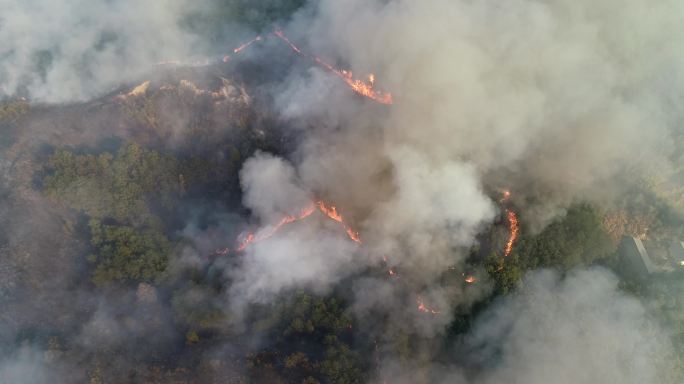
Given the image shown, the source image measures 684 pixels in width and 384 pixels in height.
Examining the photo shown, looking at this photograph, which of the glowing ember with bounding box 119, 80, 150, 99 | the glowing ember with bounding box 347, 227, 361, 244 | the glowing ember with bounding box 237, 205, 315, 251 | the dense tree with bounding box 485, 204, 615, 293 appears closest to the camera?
the dense tree with bounding box 485, 204, 615, 293

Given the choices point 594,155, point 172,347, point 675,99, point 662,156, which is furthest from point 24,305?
point 675,99

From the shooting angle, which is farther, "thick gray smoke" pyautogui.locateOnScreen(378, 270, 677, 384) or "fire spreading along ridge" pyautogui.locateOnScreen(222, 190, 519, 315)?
"fire spreading along ridge" pyautogui.locateOnScreen(222, 190, 519, 315)

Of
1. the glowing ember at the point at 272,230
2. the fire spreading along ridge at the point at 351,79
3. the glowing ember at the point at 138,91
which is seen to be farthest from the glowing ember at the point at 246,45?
the glowing ember at the point at 272,230

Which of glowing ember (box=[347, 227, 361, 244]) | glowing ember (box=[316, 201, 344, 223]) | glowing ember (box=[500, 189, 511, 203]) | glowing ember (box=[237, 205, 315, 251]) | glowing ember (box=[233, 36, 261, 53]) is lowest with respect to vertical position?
glowing ember (box=[237, 205, 315, 251])

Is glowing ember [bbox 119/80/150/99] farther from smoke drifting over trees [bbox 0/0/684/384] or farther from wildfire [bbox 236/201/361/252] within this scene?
wildfire [bbox 236/201/361/252]

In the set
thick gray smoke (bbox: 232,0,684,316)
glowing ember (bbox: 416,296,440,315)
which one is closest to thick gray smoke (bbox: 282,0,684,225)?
thick gray smoke (bbox: 232,0,684,316)
